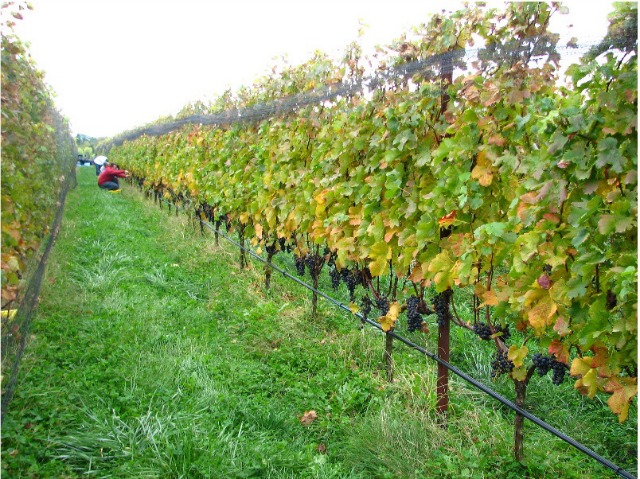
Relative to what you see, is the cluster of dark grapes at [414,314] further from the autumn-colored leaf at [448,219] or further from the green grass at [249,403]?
the autumn-colored leaf at [448,219]

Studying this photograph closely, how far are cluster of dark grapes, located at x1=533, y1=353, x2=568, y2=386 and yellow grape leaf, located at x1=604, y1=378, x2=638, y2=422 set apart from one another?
39 centimetres

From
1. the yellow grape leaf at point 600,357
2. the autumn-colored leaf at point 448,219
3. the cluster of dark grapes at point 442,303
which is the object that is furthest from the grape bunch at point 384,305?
the yellow grape leaf at point 600,357

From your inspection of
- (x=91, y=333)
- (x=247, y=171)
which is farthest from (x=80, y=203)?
(x=91, y=333)

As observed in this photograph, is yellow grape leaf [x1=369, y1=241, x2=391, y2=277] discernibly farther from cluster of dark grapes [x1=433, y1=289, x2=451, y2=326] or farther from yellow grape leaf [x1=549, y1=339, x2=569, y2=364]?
yellow grape leaf [x1=549, y1=339, x2=569, y2=364]

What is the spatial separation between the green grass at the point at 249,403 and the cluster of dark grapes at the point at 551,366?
57 cm

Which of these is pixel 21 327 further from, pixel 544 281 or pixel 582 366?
pixel 582 366

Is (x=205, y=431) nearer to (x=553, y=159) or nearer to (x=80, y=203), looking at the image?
(x=553, y=159)

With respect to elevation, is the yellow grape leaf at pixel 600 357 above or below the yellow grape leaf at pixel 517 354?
above

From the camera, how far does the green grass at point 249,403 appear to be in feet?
9.16

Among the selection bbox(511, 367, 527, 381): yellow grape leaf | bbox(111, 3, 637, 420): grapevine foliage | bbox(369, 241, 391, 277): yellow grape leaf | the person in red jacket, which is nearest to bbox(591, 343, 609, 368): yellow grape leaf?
bbox(111, 3, 637, 420): grapevine foliage

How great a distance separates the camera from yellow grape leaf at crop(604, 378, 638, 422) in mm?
2075

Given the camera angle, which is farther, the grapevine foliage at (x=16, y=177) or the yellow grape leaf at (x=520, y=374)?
the grapevine foliage at (x=16, y=177)

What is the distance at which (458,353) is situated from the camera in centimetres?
450

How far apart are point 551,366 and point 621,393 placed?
45cm
